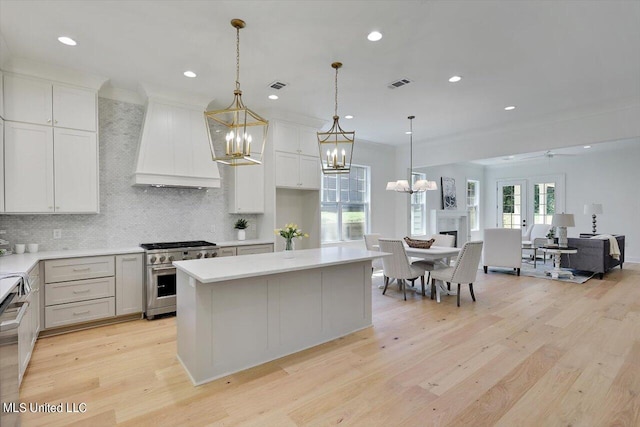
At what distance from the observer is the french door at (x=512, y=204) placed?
977cm

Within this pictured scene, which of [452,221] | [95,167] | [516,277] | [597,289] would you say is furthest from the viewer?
[452,221]

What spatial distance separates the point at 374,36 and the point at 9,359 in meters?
3.47

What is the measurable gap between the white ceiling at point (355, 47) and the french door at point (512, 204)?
5671 mm

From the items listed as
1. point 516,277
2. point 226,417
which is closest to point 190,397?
point 226,417

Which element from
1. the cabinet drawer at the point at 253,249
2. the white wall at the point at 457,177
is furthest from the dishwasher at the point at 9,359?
the white wall at the point at 457,177

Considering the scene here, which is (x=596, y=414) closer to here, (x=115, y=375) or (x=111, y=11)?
(x=115, y=375)

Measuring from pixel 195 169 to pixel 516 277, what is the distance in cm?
612

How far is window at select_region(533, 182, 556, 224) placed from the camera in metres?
9.21

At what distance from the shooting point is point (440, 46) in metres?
3.12

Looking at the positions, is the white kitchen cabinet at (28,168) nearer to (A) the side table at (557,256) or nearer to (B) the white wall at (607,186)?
(A) the side table at (557,256)

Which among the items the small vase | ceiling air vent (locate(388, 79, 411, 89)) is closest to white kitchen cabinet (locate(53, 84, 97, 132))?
the small vase

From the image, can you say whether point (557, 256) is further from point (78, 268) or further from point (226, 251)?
point (78, 268)

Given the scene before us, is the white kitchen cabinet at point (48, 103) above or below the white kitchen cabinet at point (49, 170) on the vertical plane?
above

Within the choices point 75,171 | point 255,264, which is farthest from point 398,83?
point 75,171
